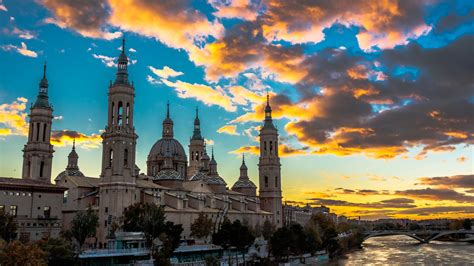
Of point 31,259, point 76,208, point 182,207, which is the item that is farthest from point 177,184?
point 31,259

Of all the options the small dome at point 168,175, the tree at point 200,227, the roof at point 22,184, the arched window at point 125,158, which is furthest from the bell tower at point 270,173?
the roof at point 22,184

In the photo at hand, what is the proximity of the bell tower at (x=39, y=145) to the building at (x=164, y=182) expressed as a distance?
4080mm

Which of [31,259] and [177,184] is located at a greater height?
[177,184]

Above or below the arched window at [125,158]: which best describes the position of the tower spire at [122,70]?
above

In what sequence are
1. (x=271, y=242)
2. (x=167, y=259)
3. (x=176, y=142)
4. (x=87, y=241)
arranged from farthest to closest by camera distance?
(x=176, y=142) → (x=271, y=242) → (x=87, y=241) → (x=167, y=259)

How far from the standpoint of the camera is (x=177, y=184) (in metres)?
93.5

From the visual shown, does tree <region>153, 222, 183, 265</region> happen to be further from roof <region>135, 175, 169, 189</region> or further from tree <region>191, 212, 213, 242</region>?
roof <region>135, 175, 169, 189</region>

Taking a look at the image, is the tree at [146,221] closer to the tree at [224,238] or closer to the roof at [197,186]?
the tree at [224,238]

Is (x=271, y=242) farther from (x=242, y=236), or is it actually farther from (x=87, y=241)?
(x=87, y=241)

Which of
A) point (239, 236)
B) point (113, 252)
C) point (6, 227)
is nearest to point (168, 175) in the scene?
point (239, 236)

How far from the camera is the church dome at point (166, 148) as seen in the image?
361 ft

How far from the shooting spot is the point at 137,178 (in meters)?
89.8

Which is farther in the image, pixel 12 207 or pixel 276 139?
pixel 276 139

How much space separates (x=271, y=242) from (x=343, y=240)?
5592cm
